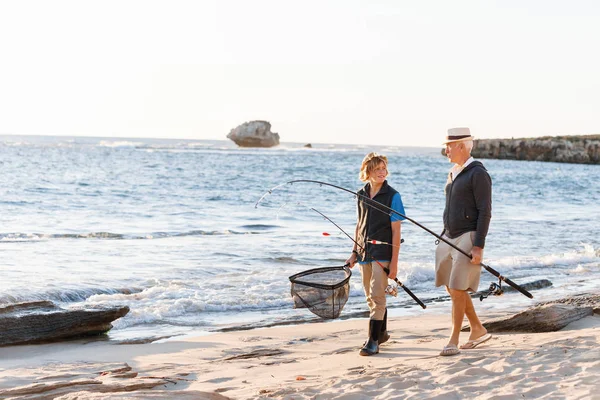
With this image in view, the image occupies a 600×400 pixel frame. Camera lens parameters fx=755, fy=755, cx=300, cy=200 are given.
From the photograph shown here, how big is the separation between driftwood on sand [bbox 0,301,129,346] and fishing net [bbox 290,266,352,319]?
2.20 meters

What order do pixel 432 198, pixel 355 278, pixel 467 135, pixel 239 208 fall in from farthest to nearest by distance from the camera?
pixel 432 198 → pixel 239 208 → pixel 355 278 → pixel 467 135

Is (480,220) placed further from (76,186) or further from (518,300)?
(76,186)

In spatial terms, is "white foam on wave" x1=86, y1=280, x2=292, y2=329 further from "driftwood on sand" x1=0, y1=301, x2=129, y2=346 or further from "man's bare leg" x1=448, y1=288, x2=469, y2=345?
"man's bare leg" x1=448, y1=288, x2=469, y2=345

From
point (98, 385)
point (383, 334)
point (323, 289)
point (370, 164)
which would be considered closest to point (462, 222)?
point (370, 164)

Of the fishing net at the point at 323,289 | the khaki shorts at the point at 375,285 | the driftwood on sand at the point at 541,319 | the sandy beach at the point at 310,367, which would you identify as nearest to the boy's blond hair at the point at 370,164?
the khaki shorts at the point at 375,285

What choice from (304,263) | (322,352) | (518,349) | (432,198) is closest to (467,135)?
(518,349)

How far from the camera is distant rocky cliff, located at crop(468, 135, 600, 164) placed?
7650 centimetres

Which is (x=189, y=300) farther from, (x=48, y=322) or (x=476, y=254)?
(x=476, y=254)

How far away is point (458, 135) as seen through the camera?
5.59m

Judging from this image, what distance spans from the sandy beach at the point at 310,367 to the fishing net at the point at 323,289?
410 mm

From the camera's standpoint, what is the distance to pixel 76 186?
2955cm

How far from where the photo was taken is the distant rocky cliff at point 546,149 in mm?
76500

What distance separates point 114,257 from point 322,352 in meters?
6.78

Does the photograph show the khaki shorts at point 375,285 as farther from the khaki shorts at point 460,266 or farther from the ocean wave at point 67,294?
the ocean wave at point 67,294
